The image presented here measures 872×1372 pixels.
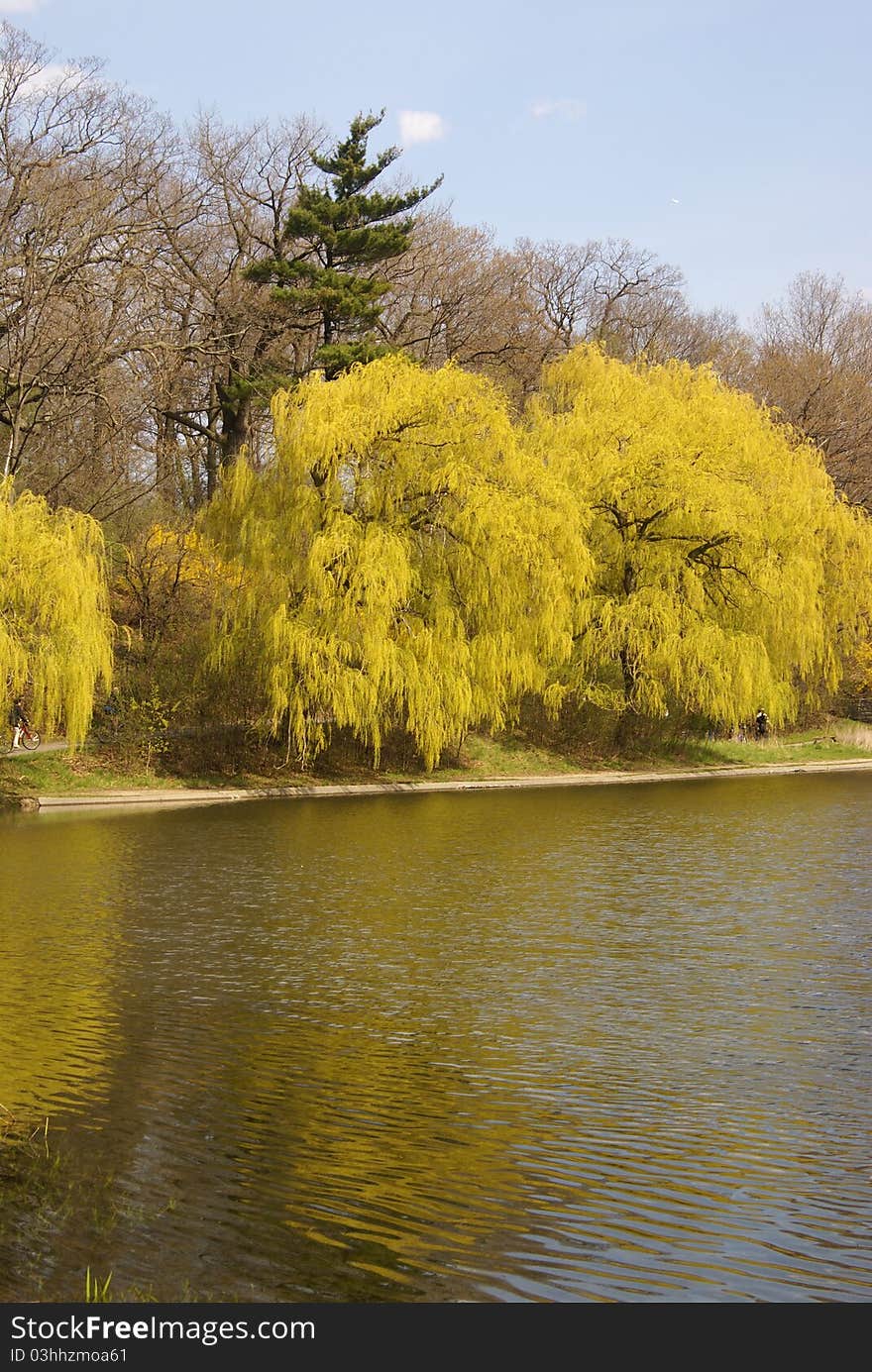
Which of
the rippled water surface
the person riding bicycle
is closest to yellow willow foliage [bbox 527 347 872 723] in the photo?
the person riding bicycle

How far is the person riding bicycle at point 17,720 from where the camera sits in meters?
27.2

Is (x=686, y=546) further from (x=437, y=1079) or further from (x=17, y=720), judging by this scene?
(x=437, y=1079)

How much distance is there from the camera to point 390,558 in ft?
99.5

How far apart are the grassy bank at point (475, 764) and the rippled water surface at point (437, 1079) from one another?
8.66 m

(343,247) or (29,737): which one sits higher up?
(343,247)

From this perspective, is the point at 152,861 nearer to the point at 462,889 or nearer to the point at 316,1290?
the point at 462,889

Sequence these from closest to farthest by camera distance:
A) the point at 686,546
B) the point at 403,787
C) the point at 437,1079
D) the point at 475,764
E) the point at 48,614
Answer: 1. the point at 437,1079
2. the point at 48,614
3. the point at 403,787
4. the point at 475,764
5. the point at 686,546

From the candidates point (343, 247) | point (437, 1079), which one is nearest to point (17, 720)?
point (343, 247)

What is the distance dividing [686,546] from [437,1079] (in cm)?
2896

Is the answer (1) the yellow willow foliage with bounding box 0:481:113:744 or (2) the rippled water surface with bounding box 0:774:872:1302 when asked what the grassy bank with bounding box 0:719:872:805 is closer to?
(1) the yellow willow foliage with bounding box 0:481:113:744

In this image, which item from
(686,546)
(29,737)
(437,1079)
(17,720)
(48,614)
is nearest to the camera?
(437,1079)

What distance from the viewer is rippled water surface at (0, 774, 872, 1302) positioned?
6488 millimetres

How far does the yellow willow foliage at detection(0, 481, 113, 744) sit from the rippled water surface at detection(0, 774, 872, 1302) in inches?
233

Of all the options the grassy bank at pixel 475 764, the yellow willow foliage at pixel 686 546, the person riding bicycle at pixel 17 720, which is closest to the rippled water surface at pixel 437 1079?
the person riding bicycle at pixel 17 720
